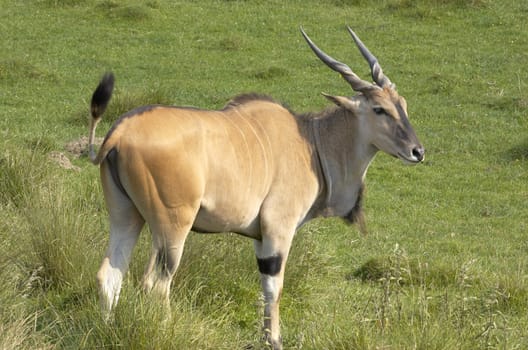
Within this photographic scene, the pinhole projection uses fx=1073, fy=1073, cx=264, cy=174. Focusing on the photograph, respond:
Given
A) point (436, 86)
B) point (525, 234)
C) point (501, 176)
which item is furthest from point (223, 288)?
point (436, 86)

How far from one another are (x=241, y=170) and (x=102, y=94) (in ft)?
2.91

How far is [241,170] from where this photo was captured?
19.7ft

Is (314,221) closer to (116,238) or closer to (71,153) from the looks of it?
(71,153)

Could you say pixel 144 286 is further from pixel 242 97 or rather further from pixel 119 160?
pixel 242 97

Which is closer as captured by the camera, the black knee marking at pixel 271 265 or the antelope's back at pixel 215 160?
the antelope's back at pixel 215 160

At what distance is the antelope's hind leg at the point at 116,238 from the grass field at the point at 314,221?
11cm

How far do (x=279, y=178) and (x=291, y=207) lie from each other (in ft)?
0.62

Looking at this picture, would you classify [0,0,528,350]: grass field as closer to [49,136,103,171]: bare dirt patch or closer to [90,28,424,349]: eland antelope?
[49,136,103,171]: bare dirt patch

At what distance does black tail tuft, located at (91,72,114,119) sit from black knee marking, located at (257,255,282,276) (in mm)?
1302

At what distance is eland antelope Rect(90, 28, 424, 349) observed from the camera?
5.60 metres

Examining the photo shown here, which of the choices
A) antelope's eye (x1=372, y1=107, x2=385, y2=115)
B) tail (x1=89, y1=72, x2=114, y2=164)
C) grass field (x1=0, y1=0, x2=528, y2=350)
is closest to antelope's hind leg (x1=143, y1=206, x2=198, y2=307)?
grass field (x1=0, y1=0, x2=528, y2=350)

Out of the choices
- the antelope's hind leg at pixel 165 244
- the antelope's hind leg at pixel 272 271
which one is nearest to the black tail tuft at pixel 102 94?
the antelope's hind leg at pixel 165 244

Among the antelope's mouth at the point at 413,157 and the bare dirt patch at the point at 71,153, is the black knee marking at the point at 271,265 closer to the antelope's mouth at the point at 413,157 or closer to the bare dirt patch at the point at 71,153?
the antelope's mouth at the point at 413,157

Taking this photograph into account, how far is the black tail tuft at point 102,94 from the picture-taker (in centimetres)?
566
